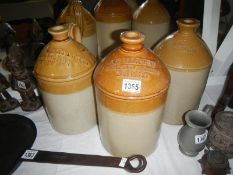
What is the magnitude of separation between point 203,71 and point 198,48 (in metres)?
0.08

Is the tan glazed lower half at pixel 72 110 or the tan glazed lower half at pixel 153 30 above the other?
the tan glazed lower half at pixel 153 30

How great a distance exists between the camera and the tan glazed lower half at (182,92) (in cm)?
76

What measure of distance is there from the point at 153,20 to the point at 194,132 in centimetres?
59

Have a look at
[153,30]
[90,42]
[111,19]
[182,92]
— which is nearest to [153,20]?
[153,30]

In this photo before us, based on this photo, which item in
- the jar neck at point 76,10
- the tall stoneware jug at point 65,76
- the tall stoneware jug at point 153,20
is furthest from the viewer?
the tall stoneware jug at point 153,20

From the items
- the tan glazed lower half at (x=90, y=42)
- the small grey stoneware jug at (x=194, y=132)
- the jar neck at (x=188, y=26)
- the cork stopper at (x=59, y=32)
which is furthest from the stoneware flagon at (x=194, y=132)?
the tan glazed lower half at (x=90, y=42)

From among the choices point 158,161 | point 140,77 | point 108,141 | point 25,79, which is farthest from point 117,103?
point 25,79

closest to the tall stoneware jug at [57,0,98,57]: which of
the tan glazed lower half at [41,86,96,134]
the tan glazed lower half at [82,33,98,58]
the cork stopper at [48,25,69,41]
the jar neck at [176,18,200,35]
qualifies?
the tan glazed lower half at [82,33,98,58]

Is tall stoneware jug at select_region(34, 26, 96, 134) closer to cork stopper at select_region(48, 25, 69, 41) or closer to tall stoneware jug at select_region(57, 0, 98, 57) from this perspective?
cork stopper at select_region(48, 25, 69, 41)

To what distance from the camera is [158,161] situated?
79cm

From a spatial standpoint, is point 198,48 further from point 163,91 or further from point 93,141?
point 93,141

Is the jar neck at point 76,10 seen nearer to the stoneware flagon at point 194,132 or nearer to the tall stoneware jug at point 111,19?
the tall stoneware jug at point 111,19

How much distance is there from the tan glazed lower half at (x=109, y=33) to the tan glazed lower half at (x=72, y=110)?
1.45 feet

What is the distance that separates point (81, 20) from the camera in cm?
99
